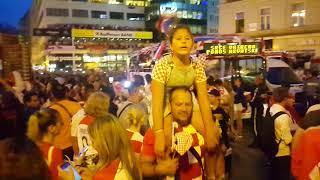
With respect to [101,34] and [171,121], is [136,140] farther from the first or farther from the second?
[101,34]

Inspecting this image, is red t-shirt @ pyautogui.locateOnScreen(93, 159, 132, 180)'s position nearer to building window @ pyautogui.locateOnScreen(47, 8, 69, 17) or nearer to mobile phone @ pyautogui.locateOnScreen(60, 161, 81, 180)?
mobile phone @ pyautogui.locateOnScreen(60, 161, 81, 180)

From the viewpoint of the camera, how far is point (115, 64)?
60531 mm

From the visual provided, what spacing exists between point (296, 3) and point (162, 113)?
33.7m

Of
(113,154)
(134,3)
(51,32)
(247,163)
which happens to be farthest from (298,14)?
(134,3)

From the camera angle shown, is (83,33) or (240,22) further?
(240,22)

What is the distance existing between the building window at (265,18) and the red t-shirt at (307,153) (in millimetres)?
34083

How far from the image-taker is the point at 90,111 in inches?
214

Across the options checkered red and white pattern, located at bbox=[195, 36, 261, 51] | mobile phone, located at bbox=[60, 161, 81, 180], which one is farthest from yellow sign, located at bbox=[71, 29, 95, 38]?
mobile phone, located at bbox=[60, 161, 81, 180]

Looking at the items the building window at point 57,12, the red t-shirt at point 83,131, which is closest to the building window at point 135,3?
the building window at point 57,12

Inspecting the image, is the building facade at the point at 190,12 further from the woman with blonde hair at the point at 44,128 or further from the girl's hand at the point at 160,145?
the girl's hand at the point at 160,145

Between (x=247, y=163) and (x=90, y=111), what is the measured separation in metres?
5.33

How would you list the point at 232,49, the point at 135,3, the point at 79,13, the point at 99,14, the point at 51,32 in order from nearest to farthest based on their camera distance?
the point at 232,49 < the point at 51,32 < the point at 79,13 < the point at 99,14 < the point at 135,3

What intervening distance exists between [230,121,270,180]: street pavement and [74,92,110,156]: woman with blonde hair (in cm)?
383

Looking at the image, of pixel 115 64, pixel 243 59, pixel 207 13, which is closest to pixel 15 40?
pixel 243 59
